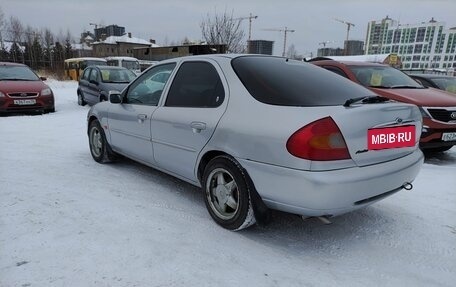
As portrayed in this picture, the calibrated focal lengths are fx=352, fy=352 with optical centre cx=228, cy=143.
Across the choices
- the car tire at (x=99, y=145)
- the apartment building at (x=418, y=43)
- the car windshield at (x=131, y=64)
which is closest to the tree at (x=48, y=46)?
the car windshield at (x=131, y=64)

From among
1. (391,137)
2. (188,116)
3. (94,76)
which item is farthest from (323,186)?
(94,76)

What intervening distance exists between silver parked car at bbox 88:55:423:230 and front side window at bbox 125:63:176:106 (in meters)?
0.04

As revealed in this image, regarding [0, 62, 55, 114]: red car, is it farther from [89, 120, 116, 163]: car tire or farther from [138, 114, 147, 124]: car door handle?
[138, 114, 147, 124]: car door handle

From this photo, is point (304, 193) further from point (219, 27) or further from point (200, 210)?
point (219, 27)

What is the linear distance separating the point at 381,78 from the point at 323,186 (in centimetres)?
500

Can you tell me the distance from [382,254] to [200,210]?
1.64m

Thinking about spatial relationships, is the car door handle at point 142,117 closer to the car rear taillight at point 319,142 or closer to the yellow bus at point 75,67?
the car rear taillight at point 319,142

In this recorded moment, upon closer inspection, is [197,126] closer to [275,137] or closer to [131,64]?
[275,137]

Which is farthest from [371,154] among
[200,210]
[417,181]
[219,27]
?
[219,27]

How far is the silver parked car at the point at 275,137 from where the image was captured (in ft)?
7.87

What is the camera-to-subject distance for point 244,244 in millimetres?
2805

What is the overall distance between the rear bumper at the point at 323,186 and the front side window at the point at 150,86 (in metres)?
1.55

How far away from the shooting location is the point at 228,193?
9.73 ft

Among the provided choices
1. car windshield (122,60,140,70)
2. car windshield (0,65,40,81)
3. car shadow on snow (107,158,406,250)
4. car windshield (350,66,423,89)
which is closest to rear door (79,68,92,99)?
car windshield (0,65,40,81)
